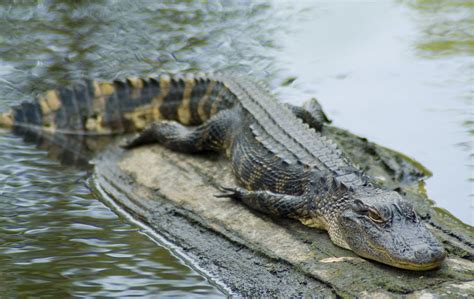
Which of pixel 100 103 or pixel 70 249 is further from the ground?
pixel 100 103

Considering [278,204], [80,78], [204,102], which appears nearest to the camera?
[278,204]

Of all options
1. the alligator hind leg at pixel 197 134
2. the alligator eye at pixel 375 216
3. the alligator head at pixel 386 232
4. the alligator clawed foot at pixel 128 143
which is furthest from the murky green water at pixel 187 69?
the alligator eye at pixel 375 216

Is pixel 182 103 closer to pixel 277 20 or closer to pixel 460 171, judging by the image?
pixel 460 171

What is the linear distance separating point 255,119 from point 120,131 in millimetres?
1918

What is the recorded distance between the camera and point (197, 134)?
6691mm

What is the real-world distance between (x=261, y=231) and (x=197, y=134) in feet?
5.55

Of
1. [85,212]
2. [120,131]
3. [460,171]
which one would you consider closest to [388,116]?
[460,171]

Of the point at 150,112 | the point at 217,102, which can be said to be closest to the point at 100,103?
the point at 150,112

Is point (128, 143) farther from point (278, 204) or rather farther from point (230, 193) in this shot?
point (278, 204)

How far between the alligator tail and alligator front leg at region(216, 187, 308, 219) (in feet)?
6.92

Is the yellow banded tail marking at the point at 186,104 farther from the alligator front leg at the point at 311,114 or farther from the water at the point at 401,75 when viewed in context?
the water at the point at 401,75

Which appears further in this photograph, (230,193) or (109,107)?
(109,107)

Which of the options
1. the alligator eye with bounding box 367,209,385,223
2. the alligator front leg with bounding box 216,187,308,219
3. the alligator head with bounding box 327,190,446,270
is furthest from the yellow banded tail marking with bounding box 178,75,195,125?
the alligator eye with bounding box 367,209,385,223

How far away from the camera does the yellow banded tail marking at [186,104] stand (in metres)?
7.47
